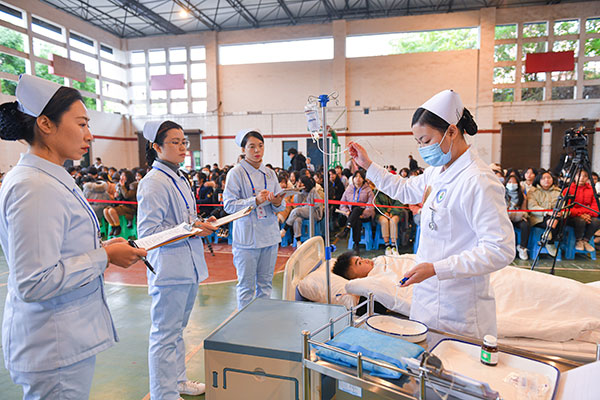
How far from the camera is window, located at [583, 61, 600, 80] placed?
12344 mm

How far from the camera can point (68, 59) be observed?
43.4 ft

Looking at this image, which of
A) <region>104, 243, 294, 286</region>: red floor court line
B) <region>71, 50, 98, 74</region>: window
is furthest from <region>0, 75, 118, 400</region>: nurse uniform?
<region>71, 50, 98, 74</region>: window

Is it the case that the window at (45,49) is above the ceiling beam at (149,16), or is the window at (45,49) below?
below

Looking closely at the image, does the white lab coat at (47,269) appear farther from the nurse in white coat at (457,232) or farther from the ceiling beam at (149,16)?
the ceiling beam at (149,16)

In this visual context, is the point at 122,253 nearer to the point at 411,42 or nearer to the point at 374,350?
the point at 374,350

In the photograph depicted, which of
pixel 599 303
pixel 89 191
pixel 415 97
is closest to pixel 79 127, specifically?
pixel 599 303

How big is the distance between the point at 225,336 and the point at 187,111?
1553cm

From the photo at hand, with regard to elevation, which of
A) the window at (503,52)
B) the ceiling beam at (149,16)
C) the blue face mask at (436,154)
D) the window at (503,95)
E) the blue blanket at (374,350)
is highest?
the ceiling beam at (149,16)

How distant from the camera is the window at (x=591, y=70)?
1234 cm

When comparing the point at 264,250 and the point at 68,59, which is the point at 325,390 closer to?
the point at 264,250

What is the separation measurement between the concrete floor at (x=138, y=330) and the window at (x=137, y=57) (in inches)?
522

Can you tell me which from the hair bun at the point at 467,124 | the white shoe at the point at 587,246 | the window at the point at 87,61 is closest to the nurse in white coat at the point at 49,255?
the hair bun at the point at 467,124

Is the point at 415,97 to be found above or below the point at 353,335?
above

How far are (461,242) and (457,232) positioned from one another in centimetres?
4
